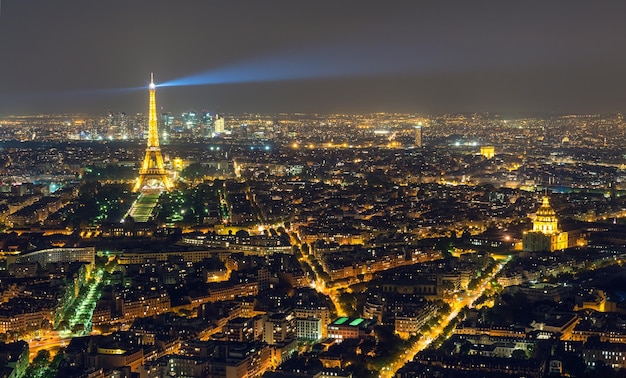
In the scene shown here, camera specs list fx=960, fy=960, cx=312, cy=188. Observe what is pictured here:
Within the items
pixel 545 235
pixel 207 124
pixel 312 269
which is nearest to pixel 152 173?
pixel 312 269

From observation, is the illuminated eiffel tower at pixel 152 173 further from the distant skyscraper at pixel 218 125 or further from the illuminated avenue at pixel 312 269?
the distant skyscraper at pixel 218 125

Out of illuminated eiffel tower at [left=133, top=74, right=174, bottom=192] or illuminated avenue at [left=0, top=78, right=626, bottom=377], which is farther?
illuminated eiffel tower at [left=133, top=74, right=174, bottom=192]

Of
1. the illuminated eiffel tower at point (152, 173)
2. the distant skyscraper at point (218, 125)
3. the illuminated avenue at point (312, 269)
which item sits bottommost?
the illuminated avenue at point (312, 269)

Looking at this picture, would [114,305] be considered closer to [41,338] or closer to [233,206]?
[41,338]

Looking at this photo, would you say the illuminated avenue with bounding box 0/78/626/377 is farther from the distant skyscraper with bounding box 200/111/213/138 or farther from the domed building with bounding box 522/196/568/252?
the distant skyscraper with bounding box 200/111/213/138

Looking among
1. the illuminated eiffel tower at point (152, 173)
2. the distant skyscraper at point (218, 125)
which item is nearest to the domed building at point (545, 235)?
the illuminated eiffel tower at point (152, 173)

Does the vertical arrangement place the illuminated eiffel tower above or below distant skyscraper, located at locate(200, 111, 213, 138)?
below

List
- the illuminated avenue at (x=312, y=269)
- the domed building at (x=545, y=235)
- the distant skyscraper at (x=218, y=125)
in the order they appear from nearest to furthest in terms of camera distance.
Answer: the illuminated avenue at (x=312, y=269)
the domed building at (x=545, y=235)
the distant skyscraper at (x=218, y=125)

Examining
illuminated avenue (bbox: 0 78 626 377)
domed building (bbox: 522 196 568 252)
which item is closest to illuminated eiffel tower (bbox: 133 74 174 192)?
illuminated avenue (bbox: 0 78 626 377)
